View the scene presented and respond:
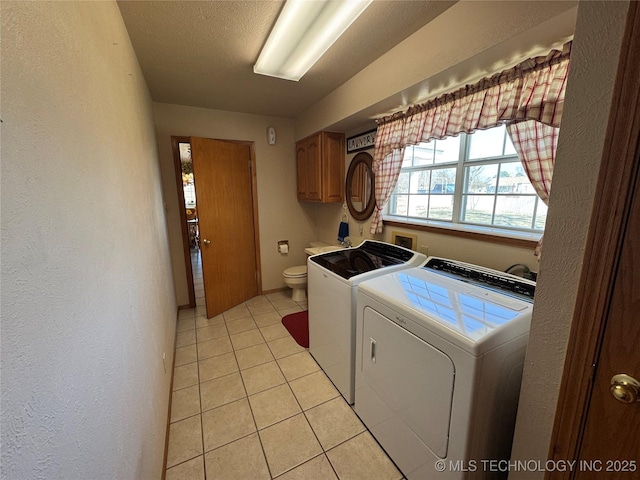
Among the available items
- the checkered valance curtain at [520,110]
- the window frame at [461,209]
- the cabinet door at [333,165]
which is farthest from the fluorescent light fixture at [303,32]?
the window frame at [461,209]

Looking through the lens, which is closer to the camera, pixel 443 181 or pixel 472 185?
pixel 472 185

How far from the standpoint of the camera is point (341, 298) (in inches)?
66.7

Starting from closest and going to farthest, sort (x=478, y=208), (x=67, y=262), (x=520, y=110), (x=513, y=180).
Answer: (x=67, y=262)
(x=520, y=110)
(x=513, y=180)
(x=478, y=208)

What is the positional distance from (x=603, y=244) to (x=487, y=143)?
54.2 inches

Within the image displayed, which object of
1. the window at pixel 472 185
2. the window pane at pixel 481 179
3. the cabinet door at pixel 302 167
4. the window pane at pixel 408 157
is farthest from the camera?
the cabinet door at pixel 302 167

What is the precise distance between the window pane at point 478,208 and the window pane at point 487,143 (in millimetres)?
279

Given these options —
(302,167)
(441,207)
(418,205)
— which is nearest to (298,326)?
(418,205)

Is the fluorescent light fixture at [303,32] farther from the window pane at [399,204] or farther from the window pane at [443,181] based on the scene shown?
the window pane at [399,204]

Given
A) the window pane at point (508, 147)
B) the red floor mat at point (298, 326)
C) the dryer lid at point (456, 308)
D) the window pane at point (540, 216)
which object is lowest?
the red floor mat at point (298, 326)

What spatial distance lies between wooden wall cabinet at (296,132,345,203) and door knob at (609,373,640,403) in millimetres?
2518

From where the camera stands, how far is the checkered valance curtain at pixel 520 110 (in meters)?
1.21

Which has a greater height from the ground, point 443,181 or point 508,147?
point 508,147

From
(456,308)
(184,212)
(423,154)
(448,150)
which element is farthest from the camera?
(184,212)

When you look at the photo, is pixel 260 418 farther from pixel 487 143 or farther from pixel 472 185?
pixel 487 143
